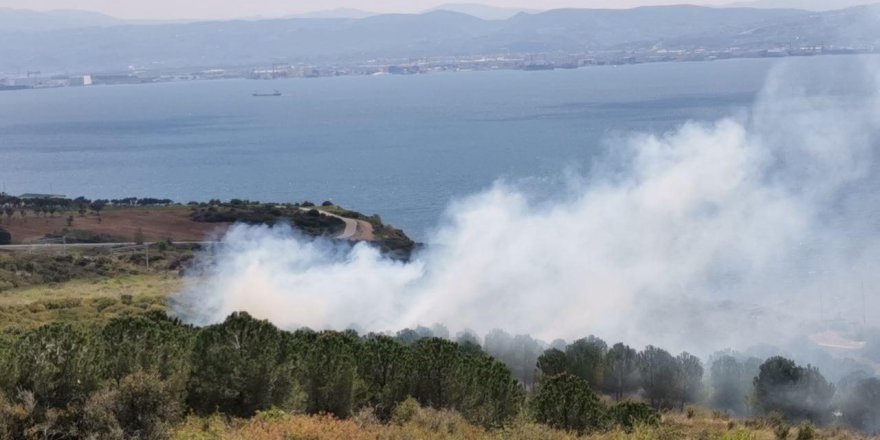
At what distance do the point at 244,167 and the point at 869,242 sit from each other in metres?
79.7

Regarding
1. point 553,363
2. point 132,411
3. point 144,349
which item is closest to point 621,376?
point 553,363

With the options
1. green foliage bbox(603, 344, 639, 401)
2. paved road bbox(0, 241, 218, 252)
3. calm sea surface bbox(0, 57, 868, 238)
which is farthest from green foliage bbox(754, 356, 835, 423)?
calm sea surface bbox(0, 57, 868, 238)

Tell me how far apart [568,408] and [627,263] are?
116 feet

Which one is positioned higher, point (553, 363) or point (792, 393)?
point (553, 363)

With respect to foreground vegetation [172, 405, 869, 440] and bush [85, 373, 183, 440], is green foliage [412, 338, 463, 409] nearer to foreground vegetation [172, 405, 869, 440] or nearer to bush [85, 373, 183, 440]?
foreground vegetation [172, 405, 869, 440]

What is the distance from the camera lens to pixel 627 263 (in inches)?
2135

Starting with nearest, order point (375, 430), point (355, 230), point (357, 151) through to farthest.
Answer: point (375, 430) → point (355, 230) → point (357, 151)

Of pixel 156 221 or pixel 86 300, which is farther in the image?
pixel 156 221

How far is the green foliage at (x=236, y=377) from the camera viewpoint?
18219 millimetres

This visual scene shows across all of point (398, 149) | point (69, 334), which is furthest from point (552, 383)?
point (398, 149)

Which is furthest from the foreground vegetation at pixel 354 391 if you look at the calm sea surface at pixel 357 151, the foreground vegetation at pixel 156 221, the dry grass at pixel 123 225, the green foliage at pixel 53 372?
the calm sea surface at pixel 357 151

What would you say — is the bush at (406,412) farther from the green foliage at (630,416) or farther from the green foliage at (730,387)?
the green foliage at (730,387)

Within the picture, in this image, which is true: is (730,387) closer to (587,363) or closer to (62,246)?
(587,363)

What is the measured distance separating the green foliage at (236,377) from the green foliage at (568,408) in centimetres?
470
